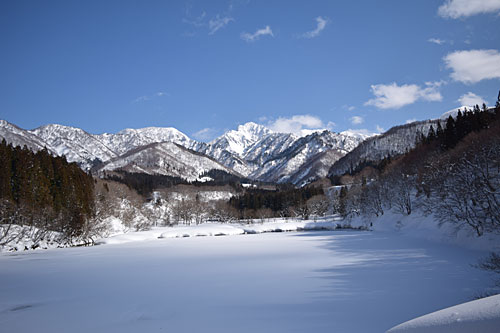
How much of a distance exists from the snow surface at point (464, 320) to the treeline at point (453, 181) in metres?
22.3

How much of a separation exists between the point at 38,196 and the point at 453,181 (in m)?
57.9

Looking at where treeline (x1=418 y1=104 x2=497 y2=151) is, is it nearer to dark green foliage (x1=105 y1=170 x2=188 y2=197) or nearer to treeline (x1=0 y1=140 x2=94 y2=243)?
treeline (x1=0 y1=140 x2=94 y2=243)

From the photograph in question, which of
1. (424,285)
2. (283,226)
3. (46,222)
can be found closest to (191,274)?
(424,285)

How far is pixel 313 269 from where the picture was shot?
16.2 m

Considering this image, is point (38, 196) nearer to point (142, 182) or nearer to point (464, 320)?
point (464, 320)

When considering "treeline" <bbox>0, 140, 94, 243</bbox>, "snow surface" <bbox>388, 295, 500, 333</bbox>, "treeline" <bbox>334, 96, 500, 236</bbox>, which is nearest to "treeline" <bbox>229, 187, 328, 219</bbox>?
"treeline" <bbox>334, 96, 500, 236</bbox>

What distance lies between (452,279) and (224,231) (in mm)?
59247

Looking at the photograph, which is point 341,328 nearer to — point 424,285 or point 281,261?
point 424,285

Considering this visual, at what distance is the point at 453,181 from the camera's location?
31.5 m

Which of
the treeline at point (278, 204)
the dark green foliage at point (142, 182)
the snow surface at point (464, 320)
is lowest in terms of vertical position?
the treeline at point (278, 204)

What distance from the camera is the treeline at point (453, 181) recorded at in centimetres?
2417

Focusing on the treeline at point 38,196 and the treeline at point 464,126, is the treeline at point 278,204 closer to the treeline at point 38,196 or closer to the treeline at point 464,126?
the treeline at point 464,126

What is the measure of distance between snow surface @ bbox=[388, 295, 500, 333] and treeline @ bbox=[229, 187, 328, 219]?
97305 mm

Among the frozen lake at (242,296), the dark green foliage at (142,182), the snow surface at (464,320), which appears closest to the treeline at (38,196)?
the frozen lake at (242,296)
